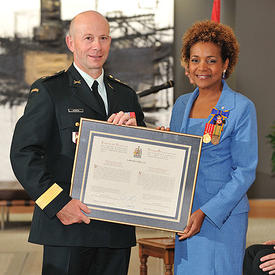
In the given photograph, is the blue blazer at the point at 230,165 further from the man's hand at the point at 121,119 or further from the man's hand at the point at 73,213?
the man's hand at the point at 73,213

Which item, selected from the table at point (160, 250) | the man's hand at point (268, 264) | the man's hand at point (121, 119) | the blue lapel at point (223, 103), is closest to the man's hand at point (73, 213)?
the man's hand at point (121, 119)

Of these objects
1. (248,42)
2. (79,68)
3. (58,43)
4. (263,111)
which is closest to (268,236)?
(263,111)

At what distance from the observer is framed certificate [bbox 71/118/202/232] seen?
230 cm

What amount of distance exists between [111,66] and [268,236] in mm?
3049

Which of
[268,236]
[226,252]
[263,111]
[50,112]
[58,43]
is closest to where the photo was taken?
[50,112]

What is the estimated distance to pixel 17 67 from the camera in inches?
293

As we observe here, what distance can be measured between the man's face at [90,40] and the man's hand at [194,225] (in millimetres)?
782

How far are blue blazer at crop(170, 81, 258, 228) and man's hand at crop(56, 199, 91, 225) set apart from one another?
0.53 meters

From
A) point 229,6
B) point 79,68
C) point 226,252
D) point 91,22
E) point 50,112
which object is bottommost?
point 226,252

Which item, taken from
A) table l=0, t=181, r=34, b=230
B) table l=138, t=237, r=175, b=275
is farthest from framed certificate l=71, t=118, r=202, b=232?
table l=0, t=181, r=34, b=230

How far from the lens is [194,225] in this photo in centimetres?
237

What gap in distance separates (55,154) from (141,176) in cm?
38

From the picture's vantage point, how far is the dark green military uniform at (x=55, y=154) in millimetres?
2246

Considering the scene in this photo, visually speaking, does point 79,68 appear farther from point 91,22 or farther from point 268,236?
point 268,236
